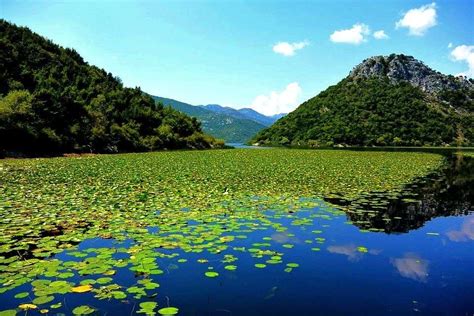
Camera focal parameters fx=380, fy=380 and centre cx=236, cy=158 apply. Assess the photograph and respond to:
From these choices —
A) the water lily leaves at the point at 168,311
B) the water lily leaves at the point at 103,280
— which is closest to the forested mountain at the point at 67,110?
the water lily leaves at the point at 103,280

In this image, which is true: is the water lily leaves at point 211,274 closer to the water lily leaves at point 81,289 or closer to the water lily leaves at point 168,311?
the water lily leaves at point 168,311

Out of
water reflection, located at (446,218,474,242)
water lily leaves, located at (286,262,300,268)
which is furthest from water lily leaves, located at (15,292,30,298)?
water reflection, located at (446,218,474,242)

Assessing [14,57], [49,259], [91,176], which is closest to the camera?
[49,259]

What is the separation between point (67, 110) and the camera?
175ft

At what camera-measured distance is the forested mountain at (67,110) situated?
137 ft

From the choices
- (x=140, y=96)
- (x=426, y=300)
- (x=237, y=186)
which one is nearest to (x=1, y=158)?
(x=237, y=186)

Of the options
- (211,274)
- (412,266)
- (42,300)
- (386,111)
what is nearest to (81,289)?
(42,300)

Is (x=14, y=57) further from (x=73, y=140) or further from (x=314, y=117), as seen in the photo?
(x=314, y=117)

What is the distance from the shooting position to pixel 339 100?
146 m

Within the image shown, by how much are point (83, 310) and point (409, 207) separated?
1242cm

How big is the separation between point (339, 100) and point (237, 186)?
134 m

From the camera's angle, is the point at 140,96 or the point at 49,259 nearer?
the point at 49,259

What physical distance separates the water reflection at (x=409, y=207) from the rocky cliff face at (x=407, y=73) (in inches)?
5707

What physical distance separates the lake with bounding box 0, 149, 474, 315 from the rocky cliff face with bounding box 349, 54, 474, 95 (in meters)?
151
